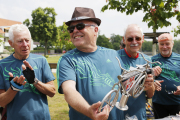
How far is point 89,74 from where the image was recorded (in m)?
2.00

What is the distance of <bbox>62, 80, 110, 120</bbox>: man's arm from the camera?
1353mm

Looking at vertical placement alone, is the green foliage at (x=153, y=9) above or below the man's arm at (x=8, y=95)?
above

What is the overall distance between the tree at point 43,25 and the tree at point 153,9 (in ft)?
157

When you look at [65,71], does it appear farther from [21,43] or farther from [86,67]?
[21,43]

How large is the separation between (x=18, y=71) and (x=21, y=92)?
1.06ft

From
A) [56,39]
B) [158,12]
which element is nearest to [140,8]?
[158,12]

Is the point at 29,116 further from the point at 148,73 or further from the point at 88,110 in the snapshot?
the point at 148,73

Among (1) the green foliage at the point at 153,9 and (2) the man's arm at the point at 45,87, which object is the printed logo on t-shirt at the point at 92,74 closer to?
(2) the man's arm at the point at 45,87

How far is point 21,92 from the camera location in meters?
2.51

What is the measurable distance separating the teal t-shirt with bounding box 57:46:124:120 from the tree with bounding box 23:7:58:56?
170 feet

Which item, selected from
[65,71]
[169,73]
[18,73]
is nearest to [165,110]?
[169,73]

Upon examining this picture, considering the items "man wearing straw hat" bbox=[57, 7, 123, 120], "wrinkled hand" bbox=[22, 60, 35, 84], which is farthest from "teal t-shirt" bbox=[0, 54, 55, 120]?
"man wearing straw hat" bbox=[57, 7, 123, 120]

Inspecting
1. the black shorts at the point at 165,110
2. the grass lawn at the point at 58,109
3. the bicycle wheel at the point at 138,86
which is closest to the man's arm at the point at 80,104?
the bicycle wheel at the point at 138,86

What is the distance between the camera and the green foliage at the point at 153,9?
4961mm
